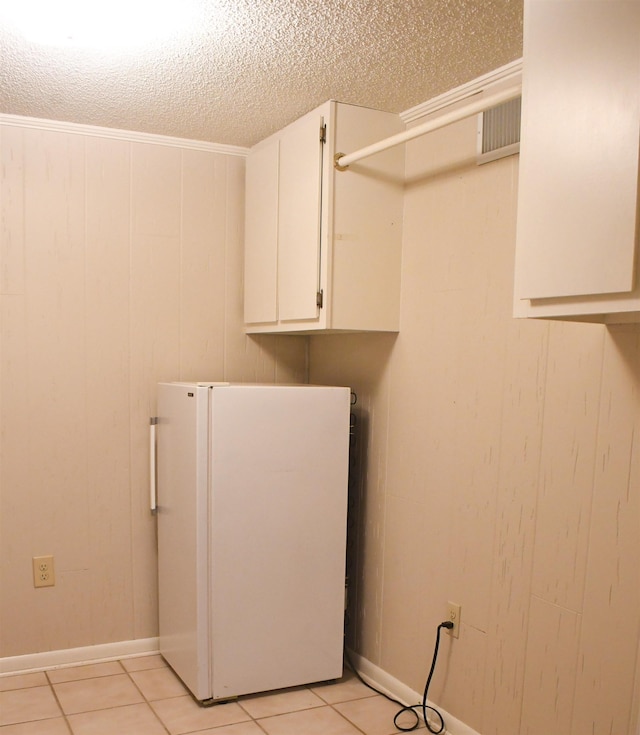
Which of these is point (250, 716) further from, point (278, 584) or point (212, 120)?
point (212, 120)

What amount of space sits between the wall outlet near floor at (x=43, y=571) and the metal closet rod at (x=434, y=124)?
6.45 feet

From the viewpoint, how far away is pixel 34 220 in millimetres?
2787

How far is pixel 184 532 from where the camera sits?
263cm

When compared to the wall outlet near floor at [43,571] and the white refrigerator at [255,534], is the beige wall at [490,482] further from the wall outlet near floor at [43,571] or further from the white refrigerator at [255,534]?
the wall outlet near floor at [43,571]

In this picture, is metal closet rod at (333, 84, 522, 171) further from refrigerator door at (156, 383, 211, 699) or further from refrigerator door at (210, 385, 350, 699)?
refrigerator door at (156, 383, 211, 699)

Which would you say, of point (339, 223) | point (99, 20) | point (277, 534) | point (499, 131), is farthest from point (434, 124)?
point (277, 534)

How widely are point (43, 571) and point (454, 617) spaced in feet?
5.48

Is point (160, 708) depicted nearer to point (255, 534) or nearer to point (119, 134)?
point (255, 534)

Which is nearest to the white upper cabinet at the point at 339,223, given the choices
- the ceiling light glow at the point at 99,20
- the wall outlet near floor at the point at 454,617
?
the ceiling light glow at the point at 99,20

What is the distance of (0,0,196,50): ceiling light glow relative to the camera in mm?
1809

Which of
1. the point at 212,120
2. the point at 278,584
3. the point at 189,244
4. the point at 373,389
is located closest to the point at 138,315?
the point at 189,244

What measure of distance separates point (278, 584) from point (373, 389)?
854 mm

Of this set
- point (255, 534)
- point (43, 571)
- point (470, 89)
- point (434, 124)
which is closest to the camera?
point (434, 124)

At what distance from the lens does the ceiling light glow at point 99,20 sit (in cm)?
181
